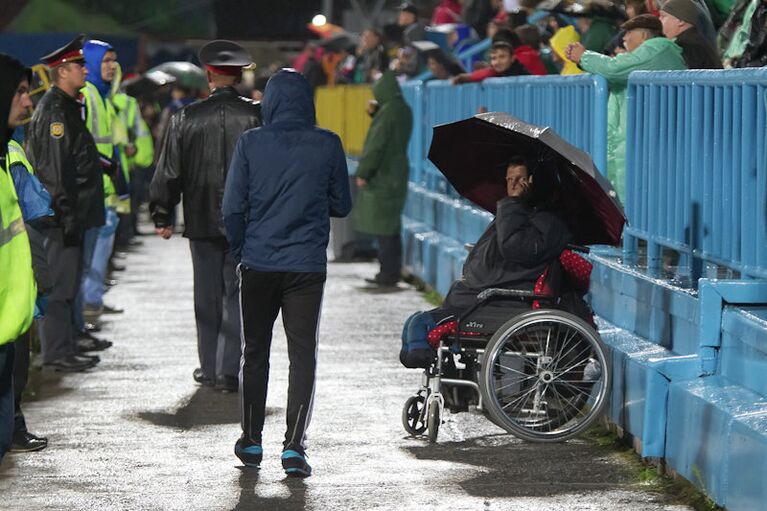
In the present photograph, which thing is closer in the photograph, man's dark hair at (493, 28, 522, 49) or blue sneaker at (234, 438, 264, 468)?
blue sneaker at (234, 438, 264, 468)

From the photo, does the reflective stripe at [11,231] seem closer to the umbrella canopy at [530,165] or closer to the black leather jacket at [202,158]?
the umbrella canopy at [530,165]

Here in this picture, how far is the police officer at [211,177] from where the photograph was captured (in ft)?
35.5

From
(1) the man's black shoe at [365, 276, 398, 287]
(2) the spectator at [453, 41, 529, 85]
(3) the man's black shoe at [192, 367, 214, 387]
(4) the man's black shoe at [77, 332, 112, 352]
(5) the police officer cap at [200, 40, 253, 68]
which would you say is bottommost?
(1) the man's black shoe at [365, 276, 398, 287]

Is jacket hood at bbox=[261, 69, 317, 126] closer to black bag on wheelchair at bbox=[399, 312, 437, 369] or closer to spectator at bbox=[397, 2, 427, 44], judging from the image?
black bag on wheelchair at bbox=[399, 312, 437, 369]

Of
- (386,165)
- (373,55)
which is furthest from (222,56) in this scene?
(373,55)

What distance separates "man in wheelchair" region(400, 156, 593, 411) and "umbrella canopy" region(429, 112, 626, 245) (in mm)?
93

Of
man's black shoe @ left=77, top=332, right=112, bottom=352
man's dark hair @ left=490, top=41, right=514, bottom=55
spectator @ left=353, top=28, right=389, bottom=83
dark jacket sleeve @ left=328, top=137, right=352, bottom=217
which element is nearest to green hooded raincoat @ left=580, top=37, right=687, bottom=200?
dark jacket sleeve @ left=328, top=137, right=352, bottom=217

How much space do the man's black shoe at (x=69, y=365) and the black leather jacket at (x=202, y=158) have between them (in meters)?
1.50

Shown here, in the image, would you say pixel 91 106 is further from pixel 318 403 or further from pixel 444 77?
pixel 444 77

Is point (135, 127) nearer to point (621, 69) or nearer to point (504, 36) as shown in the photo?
point (504, 36)

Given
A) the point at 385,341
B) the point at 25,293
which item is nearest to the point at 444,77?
the point at 385,341

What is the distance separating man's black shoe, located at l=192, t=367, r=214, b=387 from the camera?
11.2 metres

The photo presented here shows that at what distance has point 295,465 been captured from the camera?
27.1 feet

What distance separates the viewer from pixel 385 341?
13281 millimetres
